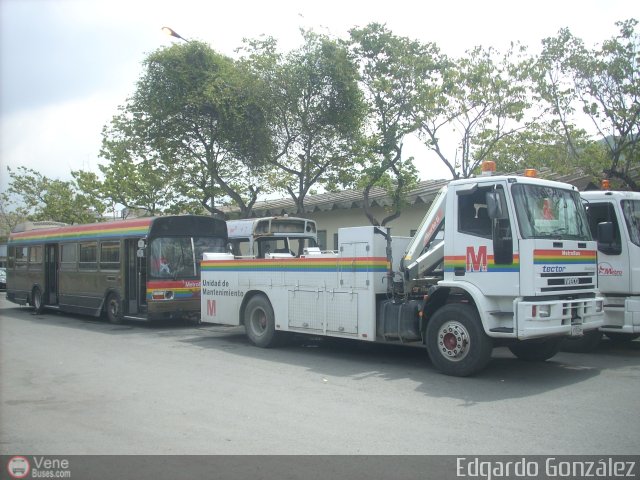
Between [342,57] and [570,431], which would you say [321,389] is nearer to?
[570,431]

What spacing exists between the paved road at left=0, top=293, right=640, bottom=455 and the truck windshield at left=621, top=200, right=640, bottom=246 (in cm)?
212

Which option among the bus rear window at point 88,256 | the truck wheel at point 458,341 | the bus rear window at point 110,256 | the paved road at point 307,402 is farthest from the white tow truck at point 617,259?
the bus rear window at point 88,256

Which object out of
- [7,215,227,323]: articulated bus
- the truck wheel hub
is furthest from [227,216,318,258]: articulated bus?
the truck wheel hub

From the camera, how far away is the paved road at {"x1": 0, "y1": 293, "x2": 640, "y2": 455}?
19.4 ft

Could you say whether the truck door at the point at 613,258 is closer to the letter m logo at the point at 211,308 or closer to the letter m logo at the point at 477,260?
the letter m logo at the point at 477,260

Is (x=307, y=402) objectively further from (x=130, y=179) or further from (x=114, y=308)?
(x=130, y=179)

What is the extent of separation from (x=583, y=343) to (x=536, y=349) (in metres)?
1.56

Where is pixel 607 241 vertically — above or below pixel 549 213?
below

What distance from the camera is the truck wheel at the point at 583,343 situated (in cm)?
1081

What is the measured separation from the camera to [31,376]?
31.1ft

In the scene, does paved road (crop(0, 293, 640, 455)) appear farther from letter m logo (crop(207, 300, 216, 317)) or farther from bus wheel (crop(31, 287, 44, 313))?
bus wheel (crop(31, 287, 44, 313))

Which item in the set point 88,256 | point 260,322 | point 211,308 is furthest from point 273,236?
point 88,256

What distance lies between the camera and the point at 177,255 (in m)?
15.9

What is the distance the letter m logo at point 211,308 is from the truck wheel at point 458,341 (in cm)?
589
